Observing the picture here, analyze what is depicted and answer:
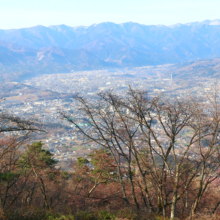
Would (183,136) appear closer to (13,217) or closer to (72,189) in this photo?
(72,189)

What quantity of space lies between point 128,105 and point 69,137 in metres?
27.3

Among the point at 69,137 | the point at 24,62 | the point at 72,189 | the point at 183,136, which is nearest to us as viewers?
the point at 72,189

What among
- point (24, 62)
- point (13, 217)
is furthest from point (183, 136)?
point (24, 62)

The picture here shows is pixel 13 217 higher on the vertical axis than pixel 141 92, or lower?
lower

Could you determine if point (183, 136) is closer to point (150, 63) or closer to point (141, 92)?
point (141, 92)

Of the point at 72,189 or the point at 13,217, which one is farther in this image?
the point at 72,189

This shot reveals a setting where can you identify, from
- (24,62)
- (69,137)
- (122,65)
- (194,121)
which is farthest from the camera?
(122,65)

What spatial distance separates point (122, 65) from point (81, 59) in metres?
31.8

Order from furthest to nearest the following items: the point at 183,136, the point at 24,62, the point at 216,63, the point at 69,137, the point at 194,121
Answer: the point at 24,62
the point at 216,63
the point at 69,137
the point at 183,136
the point at 194,121

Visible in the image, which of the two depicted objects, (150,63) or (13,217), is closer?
(13,217)

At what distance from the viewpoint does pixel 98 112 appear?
320 inches

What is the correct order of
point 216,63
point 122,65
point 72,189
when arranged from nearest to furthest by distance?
point 72,189, point 216,63, point 122,65

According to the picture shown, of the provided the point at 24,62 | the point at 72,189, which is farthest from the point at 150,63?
the point at 72,189

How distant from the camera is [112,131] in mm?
8109
